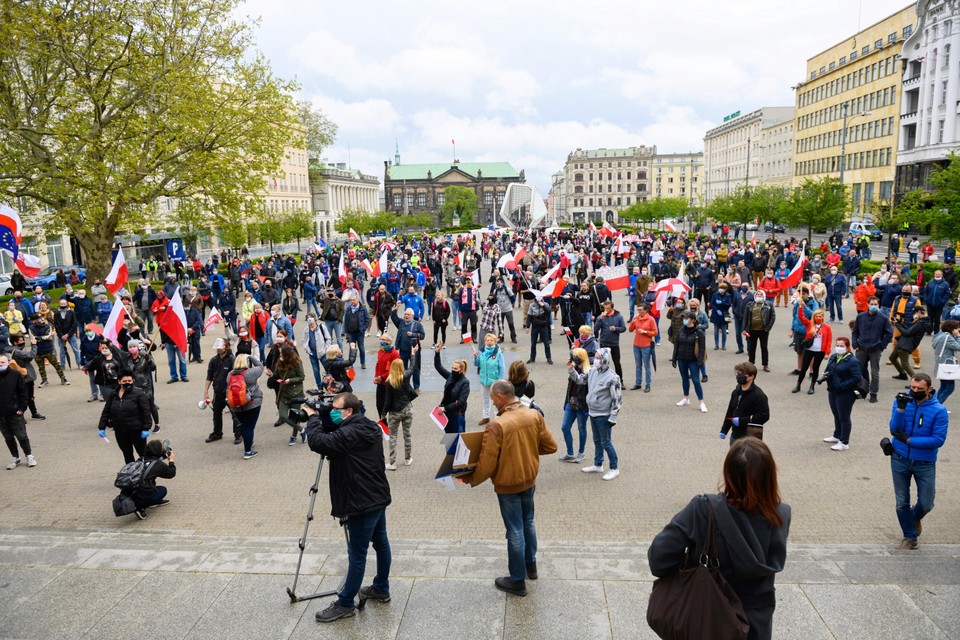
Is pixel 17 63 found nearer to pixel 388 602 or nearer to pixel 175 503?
pixel 175 503

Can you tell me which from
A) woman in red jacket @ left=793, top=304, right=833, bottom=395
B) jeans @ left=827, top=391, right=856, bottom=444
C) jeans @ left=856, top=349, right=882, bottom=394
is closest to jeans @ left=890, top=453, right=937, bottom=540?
jeans @ left=827, top=391, right=856, bottom=444

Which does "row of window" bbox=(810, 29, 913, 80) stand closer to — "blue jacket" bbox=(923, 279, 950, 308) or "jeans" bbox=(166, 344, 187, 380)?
"blue jacket" bbox=(923, 279, 950, 308)

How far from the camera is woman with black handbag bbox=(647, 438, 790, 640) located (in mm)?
3246

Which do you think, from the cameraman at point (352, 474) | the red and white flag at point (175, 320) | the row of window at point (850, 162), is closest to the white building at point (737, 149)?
the row of window at point (850, 162)

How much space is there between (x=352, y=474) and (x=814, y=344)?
962 cm

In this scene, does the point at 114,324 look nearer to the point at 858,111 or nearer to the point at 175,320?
the point at 175,320

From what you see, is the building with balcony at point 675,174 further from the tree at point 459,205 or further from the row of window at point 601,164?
the tree at point 459,205

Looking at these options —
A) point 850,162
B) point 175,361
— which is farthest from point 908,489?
point 850,162

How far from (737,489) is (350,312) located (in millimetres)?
12950

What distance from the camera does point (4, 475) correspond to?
9.69 metres

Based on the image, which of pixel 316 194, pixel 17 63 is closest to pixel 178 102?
pixel 17 63

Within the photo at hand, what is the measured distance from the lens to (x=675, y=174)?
18138cm

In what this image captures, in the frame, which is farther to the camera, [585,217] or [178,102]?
[585,217]

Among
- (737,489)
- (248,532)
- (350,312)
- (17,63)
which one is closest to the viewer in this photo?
(737,489)
